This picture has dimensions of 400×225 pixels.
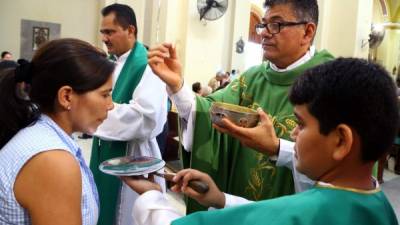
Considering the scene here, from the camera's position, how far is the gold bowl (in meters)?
1.52

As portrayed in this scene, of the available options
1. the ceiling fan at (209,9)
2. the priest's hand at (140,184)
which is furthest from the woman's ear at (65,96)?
the ceiling fan at (209,9)

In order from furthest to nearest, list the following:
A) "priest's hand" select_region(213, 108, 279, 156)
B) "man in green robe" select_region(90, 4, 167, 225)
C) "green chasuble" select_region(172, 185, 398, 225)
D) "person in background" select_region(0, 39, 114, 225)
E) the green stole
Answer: the green stole < "man in green robe" select_region(90, 4, 167, 225) < "priest's hand" select_region(213, 108, 279, 156) < "person in background" select_region(0, 39, 114, 225) < "green chasuble" select_region(172, 185, 398, 225)

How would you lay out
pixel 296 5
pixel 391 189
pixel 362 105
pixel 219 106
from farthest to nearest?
pixel 391 189
pixel 296 5
pixel 219 106
pixel 362 105

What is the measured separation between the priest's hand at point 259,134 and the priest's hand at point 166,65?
36 cm

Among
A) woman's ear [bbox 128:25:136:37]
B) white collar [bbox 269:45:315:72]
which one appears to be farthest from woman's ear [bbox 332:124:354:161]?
woman's ear [bbox 128:25:136:37]

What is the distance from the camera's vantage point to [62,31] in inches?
349

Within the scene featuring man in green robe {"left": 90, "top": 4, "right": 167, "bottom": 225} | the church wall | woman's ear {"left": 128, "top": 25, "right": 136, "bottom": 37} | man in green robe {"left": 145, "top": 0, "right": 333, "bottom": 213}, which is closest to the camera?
man in green robe {"left": 145, "top": 0, "right": 333, "bottom": 213}

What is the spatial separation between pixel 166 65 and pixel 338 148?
103 centimetres

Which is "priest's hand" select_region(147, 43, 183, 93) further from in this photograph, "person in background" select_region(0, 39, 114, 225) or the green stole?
the green stole

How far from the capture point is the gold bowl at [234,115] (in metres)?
1.52

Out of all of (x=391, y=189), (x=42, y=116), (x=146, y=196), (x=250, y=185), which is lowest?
(x=391, y=189)

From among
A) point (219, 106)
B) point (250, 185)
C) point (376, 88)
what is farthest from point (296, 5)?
point (376, 88)

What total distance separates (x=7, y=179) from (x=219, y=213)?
0.63m

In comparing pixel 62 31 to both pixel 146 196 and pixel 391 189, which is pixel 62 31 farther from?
pixel 146 196
